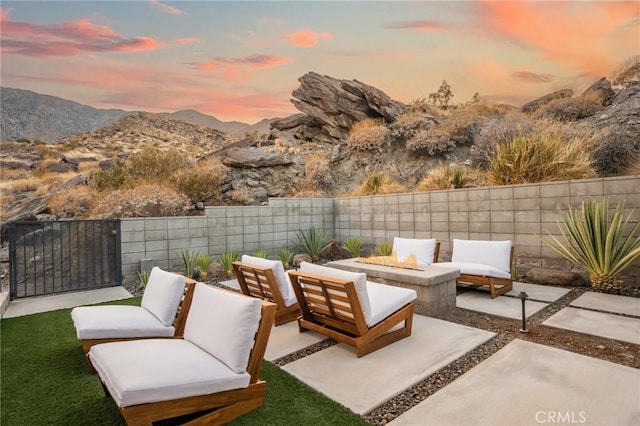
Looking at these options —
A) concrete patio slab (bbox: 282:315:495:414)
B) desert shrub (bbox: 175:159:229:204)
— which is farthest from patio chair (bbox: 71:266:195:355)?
desert shrub (bbox: 175:159:229:204)

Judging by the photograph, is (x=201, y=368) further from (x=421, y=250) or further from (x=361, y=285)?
(x=421, y=250)

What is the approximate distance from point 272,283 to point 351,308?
117 centimetres

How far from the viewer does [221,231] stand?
288 inches

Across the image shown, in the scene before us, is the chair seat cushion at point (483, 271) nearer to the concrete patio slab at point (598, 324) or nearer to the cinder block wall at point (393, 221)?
the concrete patio slab at point (598, 324)

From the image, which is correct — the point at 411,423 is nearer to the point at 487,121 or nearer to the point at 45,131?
the point at 487,121

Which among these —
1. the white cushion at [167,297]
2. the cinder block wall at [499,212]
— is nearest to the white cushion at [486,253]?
the cinder block wall at [499,212]

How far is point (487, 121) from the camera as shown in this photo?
481 inches

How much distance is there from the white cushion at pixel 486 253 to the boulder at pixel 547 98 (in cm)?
1002

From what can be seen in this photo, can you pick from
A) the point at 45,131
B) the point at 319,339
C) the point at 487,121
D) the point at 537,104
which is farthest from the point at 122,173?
the point at 45,131

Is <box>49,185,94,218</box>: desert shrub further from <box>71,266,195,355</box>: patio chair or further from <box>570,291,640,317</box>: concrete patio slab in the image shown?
<box>570,291,640,317</box>: concrete patio slab

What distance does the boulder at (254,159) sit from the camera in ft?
39.6

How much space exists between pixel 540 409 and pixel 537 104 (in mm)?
13849

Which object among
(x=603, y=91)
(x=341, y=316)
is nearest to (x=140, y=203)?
(x=341, y=316)

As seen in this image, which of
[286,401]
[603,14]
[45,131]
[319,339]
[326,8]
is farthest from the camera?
[45,131]
